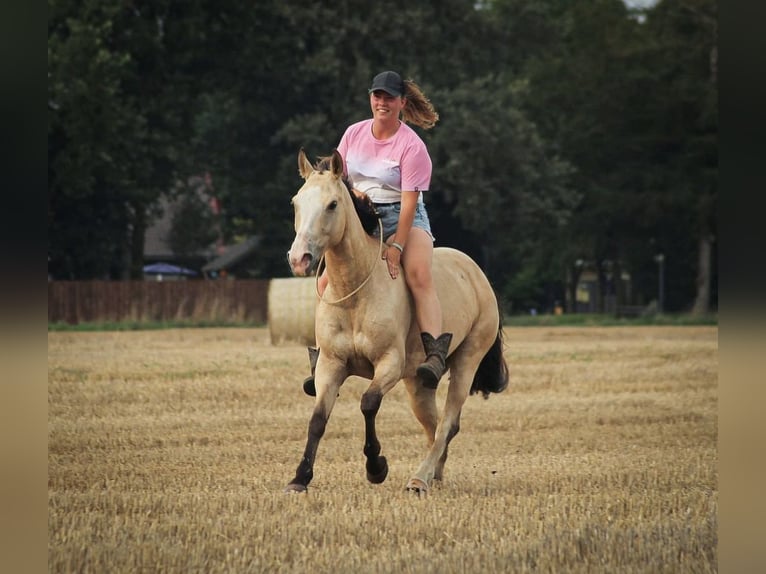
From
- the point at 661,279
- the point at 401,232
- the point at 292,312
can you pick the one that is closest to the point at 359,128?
the point at 401,232

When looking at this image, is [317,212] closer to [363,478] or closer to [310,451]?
[310,451]

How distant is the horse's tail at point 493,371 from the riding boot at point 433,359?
1409 mm

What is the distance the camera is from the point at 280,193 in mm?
45312

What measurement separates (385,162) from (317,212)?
1.24 m

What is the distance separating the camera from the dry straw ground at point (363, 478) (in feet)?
17.4

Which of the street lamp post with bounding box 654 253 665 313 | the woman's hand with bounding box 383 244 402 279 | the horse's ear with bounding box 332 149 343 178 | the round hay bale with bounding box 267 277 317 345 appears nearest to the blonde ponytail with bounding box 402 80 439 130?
the woman's hand with bounding box 383 244 402 279

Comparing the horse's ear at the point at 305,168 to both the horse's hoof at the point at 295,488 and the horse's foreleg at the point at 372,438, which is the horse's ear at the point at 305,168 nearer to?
the horse's foreleg at the point at 372,438

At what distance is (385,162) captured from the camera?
785 centimetres

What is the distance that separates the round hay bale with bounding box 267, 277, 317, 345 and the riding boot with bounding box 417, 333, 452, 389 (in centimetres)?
1636
